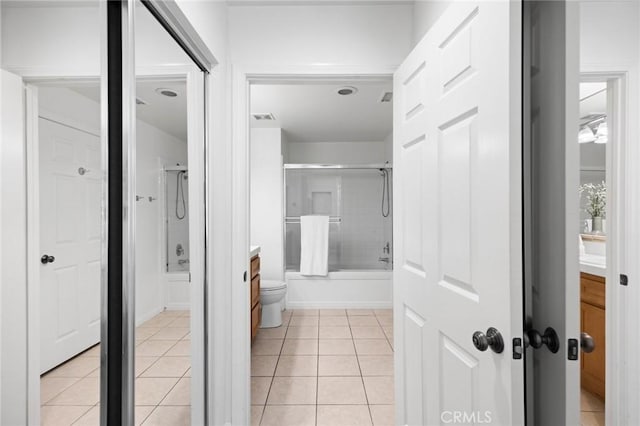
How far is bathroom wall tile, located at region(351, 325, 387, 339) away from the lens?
332cm

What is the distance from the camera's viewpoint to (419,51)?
1.46m

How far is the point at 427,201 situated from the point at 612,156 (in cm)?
68

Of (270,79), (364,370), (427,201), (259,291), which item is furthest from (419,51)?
(259,291)

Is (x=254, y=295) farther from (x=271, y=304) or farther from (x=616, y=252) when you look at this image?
(x=616, y=252)

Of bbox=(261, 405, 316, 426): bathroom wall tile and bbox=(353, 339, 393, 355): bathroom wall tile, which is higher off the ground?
bbox=(261, 405, 316, 426): bathroom wall tile

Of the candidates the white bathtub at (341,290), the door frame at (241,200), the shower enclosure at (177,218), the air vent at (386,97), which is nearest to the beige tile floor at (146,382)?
the shower enclosure at (177,218)

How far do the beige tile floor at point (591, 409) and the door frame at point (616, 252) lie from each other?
0.01 meters

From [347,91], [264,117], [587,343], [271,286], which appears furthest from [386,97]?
[587,343]

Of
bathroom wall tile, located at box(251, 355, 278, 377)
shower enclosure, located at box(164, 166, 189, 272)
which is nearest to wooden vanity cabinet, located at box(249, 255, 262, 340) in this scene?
bathroom wall tile, located at box(251, 355, 278, 377)

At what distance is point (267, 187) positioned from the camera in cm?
458

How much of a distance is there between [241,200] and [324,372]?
1.54 m

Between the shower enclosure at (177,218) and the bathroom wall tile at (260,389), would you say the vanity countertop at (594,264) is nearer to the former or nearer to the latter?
the shower enclosure at (177,218)

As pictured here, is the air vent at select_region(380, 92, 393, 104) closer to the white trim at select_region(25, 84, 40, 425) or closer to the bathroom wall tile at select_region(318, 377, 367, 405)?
the bathroom wall tile at select_region(318, 377, 367, 405)

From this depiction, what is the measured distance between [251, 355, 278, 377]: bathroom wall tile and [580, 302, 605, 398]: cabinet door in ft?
7.04
